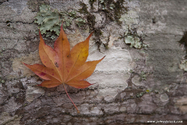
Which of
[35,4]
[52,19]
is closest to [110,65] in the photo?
[52,19]

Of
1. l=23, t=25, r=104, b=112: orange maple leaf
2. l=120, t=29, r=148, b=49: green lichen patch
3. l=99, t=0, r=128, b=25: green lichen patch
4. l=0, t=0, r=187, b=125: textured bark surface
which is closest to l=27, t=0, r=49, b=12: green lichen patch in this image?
l=0, t=0, r=187, b=125: textured bark surface

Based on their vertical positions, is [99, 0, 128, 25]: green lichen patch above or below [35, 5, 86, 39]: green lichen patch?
above

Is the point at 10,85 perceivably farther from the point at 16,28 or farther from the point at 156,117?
the point at 156,117

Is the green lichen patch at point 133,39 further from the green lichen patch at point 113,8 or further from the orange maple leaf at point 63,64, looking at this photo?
the orange maple leaf at point 63,64

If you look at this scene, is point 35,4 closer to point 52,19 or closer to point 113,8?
point 52,19

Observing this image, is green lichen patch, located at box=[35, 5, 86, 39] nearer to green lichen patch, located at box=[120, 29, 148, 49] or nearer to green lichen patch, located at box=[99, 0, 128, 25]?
green lichen patch, located at box=[99, 0, 128, 25]

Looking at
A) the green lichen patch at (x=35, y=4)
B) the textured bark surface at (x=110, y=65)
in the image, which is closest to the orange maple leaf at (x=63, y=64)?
the textured bark surface at (x=110, y=65)

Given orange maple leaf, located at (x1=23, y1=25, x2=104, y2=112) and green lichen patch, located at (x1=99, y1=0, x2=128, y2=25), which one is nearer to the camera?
orange maple leaf, located at (x1=23, y1=25, x2=104, y2=112)
